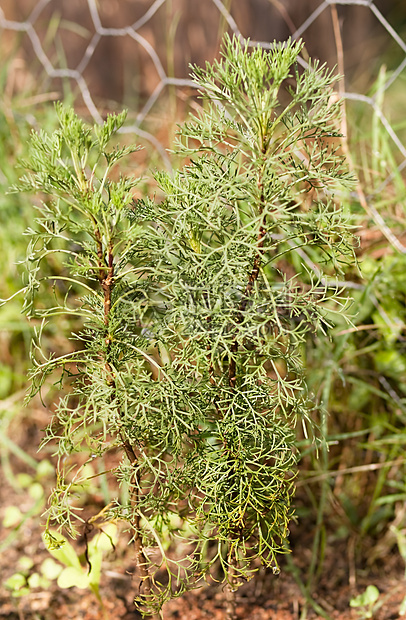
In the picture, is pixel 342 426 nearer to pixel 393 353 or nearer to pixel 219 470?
pixel 393 353

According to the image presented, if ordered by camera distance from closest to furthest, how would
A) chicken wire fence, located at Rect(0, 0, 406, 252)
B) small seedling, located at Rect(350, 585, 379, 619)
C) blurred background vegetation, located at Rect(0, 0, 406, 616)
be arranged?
small seedling, located at Rect(350, 585, 379, 619)
blurred background vegetation, located at Rect(0, 0, 406, 616)
chicken wire fence, located at Rect(0, 0, 406, 252)

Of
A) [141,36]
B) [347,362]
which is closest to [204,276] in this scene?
[347,362]

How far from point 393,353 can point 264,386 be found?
1.59 ft

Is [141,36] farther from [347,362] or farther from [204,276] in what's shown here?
[204,276]

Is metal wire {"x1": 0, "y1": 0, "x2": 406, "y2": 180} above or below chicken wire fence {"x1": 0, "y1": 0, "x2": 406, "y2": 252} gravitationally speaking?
below

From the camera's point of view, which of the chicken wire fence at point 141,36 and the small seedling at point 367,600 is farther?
the chicken wire fence at point 141,36

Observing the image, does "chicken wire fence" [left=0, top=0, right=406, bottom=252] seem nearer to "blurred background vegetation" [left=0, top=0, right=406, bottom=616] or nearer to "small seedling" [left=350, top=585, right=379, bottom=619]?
"blurred background vegetation" [left=0, top=0, right=406, bottom=616]

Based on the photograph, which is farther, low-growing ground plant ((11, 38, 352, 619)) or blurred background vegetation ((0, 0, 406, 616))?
blurred background vegetation ((0, 0, 406, 616))

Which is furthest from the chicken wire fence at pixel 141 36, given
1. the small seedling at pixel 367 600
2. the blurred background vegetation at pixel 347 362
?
the small seedling at pixel 367 600

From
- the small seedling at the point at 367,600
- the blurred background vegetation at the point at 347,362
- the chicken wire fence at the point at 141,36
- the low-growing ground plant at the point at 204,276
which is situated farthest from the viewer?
the chicken wire fence at the point at 141,36

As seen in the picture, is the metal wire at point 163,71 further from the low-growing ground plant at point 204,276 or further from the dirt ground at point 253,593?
the dirt ground at point 253,593

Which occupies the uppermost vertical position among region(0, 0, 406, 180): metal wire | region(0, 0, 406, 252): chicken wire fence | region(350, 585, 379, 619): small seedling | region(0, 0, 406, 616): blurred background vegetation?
region(0, 0, 406, 252): chicken wire fence

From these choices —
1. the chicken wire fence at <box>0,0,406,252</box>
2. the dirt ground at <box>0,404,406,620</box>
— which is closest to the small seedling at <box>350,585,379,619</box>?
the dirt ground at <box>0,404,406,620</box>

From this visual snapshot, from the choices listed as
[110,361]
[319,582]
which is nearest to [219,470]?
[110,361]
